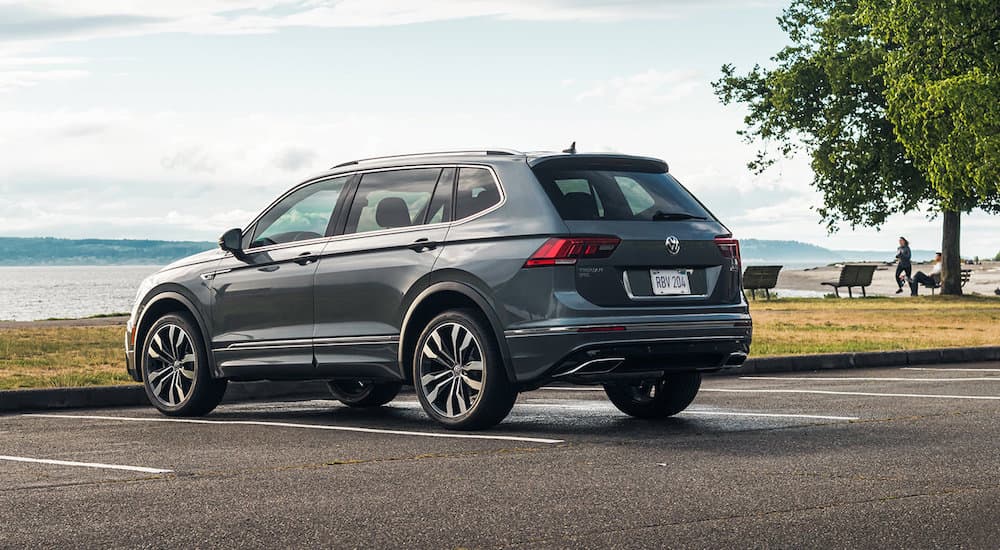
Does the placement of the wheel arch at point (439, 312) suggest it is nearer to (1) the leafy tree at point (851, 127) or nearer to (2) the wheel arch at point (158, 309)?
(2) the wheel arch at point (158, 309)

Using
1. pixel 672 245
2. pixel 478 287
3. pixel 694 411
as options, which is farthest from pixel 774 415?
pixel 478 287

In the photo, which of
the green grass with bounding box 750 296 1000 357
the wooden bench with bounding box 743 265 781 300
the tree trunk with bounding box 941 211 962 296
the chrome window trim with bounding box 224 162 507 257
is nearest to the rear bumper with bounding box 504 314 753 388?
the chrome window trim with bounding box 224 162 507 257

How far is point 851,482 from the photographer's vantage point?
6.50 m

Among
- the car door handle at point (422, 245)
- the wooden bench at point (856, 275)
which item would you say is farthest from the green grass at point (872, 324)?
the car door handle at point (422, 245)

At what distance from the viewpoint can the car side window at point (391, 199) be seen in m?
9.44

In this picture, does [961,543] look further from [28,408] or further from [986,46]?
[986,46]

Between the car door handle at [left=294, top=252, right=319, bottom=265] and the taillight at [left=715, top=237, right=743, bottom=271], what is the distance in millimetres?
2860

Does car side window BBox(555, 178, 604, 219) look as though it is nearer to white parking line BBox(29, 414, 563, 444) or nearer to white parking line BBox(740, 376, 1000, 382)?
white parking line BBox(29, 414, 563, 444)

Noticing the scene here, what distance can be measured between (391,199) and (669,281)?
2.12m

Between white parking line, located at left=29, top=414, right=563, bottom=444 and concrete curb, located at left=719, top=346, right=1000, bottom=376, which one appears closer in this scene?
white parking line, located at left=29, top=414, right=563, bottom=444

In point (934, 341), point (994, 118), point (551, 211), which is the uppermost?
point (994, 118)

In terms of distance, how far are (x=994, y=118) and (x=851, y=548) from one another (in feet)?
Answer: 80.3

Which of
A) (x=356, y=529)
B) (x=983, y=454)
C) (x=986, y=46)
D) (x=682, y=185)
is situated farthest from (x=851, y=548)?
(x=986, y=46)

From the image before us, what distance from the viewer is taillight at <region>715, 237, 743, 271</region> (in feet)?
29.7
